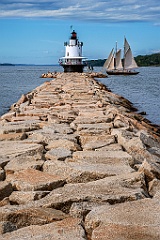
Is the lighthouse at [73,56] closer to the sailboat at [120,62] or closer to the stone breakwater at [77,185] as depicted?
the sailboat at [120,62]

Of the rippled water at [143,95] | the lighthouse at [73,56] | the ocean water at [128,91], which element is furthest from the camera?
the lighthouse at [73,56]

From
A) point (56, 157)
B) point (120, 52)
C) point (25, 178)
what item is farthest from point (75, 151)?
point (120, 52)

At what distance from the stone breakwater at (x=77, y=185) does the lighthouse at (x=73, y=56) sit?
112 ft

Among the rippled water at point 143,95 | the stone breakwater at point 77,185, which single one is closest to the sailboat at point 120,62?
the rippled water at point 143,95

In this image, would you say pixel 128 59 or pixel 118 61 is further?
pixel 118 61

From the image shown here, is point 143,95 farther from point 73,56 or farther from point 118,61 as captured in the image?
point 118,61

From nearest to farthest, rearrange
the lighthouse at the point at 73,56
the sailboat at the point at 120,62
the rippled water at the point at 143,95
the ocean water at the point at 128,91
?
the rippled water at the point at 143,95
the ocean water at the point at 128,91
the lighthouse at the point at 73,56
the sailboat at the point at 120,62

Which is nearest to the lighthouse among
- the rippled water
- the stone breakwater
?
the rippled water

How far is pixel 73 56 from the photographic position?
Answer: 38625 millimetres

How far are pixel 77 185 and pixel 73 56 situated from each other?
119 feet

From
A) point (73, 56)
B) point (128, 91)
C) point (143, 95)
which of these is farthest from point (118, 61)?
point (143, 95)

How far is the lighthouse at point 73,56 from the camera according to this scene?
38.6 meters

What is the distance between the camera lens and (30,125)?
16.3 feet

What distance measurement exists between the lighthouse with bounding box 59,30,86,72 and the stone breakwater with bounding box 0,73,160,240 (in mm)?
34100
